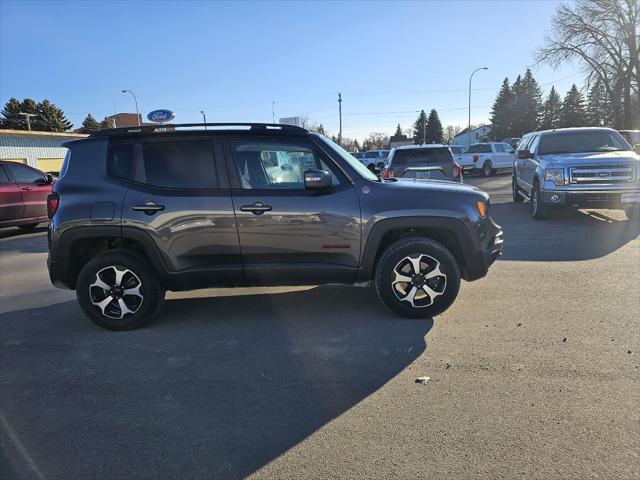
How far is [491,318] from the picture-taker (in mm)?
4707

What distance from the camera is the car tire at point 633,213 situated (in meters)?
9.70

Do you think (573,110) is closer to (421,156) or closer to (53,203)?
(421,156)

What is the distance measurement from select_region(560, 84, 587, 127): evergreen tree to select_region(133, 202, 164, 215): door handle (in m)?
80.2

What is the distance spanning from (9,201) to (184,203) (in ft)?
28.5

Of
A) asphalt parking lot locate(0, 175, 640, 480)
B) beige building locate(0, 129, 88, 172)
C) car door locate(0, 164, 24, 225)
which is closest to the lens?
asphalt parking lot locate(0, 175, 640, 480)

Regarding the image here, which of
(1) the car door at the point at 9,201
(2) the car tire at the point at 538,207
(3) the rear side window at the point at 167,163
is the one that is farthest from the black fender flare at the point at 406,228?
(1) the car door at the point at 9,201

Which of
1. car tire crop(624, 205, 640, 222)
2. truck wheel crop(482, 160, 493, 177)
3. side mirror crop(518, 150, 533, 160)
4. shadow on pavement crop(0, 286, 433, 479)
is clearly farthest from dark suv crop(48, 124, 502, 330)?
truck wheel crop(482, 160, 493, 177)

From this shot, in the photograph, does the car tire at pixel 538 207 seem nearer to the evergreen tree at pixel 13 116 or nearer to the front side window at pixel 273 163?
the front side window at pixel 273 163

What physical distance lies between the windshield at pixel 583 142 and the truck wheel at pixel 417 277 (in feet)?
25.0

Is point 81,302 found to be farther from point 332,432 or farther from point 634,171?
point 634,171

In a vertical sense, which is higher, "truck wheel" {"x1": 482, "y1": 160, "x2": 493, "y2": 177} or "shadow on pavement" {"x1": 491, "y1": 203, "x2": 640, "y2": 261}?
"truck wheel" {"x1": 482, "y1": 160, "x2": 493, "y2": 177}

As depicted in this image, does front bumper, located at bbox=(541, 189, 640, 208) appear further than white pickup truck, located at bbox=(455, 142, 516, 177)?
No

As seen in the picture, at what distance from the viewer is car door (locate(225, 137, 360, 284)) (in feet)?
14.8

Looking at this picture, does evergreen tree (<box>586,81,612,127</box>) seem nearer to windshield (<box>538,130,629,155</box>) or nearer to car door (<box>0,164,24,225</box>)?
windshield (<box>538,130,629,155</box>)
